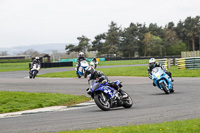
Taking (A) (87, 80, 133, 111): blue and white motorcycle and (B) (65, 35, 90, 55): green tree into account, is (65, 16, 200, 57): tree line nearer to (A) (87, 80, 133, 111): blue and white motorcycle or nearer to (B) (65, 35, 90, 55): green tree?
(B) (65, 35, 90, 55): green tree

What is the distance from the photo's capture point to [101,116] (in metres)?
9.87

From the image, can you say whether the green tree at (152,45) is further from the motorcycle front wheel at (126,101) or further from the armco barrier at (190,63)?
the motorcycle front wheel at (126,101)

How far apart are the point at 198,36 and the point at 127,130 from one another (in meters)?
102

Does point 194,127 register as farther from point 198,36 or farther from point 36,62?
point 198,36

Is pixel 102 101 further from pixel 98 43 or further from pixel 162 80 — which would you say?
pixel 98 43

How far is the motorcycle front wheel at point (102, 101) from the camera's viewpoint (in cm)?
1120

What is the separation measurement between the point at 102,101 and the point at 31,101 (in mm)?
4086

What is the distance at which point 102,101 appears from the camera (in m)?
11.3

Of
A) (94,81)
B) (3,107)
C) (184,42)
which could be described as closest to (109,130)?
(94,81)

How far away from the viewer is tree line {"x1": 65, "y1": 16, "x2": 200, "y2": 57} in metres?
107

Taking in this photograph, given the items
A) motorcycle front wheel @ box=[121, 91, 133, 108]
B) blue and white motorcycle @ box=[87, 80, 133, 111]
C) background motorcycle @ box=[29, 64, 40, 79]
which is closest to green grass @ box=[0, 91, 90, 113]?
blue and white motorcycle @ box=[87, 80, 133, 111]

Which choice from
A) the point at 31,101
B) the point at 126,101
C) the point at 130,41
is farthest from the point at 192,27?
the point at 126,101

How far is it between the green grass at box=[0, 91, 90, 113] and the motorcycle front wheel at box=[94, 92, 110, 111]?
9.93 ft

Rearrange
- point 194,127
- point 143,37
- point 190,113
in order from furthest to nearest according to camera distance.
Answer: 1. point 143,37
2. point 190,113
3. point 194,127
